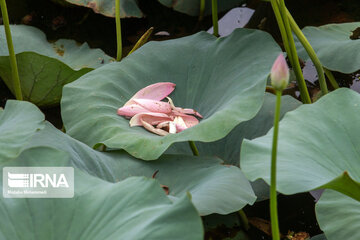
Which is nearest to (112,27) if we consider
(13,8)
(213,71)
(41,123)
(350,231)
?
(13,8)

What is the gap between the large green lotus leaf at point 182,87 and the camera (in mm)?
1394

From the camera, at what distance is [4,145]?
1249mm

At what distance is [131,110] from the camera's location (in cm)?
154

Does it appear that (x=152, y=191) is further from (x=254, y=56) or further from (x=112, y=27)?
(x=112, y=27)

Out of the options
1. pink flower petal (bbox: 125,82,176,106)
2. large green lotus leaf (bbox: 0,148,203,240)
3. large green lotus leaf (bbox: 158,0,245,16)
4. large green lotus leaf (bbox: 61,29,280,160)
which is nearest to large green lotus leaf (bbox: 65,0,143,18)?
large green lotus leaf (bbox: 158,0,245,16)

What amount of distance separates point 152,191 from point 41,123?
1.22ft

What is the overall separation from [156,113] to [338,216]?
52cm

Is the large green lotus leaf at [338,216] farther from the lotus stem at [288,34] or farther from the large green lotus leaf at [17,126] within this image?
the large green lotus leaf at [17,126]

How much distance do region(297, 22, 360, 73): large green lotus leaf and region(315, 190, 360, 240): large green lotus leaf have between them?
544 millimetres

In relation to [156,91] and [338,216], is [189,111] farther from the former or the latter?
[338,216]

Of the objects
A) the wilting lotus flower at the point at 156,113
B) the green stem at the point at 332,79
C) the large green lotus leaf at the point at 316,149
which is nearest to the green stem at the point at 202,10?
the green stem at the point at 332,79

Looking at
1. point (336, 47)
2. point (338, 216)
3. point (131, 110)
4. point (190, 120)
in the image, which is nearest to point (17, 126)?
point (131, 110)

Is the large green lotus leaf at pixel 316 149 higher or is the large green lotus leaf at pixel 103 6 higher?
the large green lotus leaf at pixel 316 149

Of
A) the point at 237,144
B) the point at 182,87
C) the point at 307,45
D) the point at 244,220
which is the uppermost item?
the point at 307,45
